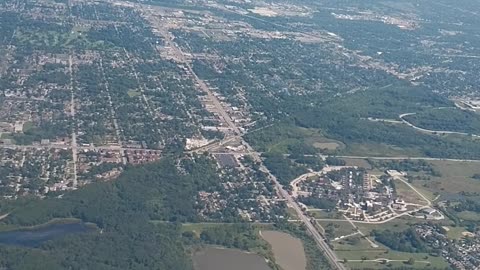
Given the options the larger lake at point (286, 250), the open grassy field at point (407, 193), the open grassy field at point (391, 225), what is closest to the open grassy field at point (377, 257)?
the open grassy field at point (391, 225)

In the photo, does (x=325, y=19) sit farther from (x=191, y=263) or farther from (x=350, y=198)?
(x=191, y=263)

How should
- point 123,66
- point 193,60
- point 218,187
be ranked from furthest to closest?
point 193,60 → point 123,66 → point 218,187

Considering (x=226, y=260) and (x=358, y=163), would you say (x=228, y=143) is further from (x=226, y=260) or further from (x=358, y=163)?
(x=226, y=260)

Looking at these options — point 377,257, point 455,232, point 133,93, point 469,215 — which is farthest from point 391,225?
point 133,93

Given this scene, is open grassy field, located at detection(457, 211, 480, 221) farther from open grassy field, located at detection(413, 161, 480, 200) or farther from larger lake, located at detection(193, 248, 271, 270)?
larger lake, located at detection(193, 248, 271, 270)

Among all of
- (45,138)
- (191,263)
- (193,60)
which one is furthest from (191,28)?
(191,263)

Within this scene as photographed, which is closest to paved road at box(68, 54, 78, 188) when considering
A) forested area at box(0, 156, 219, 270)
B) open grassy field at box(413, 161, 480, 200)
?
forested area at box(0, 156, 219, 270)
